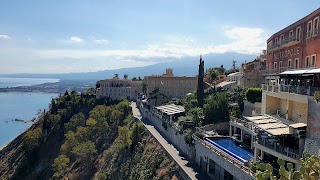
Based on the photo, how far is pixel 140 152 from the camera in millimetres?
47719

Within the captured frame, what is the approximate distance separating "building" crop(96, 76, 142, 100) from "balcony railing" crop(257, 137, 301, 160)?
81.8 metres

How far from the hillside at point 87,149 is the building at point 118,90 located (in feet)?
16.2

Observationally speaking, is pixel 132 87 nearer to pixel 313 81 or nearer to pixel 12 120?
pixel 313 81

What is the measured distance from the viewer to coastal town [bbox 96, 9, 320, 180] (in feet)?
68.6

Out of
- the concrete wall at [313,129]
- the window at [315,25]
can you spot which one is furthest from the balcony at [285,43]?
the concrete wall at [313,129]

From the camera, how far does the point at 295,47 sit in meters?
32.3

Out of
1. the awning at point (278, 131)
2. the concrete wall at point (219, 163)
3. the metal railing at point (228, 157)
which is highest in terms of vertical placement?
the awning at point (278, 131)

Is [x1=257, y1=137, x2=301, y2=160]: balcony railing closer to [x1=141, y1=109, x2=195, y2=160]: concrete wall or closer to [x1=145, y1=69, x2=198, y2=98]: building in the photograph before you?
[x1=141, y1=109, x2=195, y2=160]: concrete wall

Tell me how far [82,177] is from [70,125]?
23387 mm

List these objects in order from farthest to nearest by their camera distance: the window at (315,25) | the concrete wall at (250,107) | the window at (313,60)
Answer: the concrete wall at (250,107), the window at (313,60), the window at (315,25)

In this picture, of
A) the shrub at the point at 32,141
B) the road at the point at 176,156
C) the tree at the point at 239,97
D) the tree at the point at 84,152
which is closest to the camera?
the road at the point at 176,156

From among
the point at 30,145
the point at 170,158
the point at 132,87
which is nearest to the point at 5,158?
the point at 30,145

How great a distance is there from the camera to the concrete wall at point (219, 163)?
24.7 meters

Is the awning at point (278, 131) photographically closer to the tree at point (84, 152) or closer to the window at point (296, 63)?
the window at point (296, 63)
